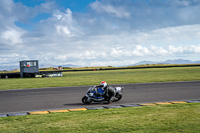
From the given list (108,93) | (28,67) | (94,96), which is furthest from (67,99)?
(28,67)

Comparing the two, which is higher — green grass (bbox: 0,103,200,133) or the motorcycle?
the motorcycle

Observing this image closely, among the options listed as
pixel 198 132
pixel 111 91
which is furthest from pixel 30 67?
pixel 198 132

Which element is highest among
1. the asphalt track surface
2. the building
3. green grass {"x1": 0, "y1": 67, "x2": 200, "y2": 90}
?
the building

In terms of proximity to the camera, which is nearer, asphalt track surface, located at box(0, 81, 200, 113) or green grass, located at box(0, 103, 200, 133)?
green grass, located at box(0, 103, 200, 133)

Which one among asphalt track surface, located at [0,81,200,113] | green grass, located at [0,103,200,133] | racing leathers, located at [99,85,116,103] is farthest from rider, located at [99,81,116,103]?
green grass, located at [0,103,200,133]

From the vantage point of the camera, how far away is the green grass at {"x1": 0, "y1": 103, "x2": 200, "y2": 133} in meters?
6.29

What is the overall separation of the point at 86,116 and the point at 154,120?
236cm

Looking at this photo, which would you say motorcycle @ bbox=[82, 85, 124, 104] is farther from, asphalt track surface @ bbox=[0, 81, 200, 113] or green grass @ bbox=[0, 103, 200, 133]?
green grass @ bbox=[0, 103, 200, 133]

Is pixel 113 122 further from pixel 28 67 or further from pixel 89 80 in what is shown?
pixel 28 67

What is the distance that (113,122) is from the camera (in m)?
7.09

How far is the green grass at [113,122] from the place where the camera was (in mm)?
6293

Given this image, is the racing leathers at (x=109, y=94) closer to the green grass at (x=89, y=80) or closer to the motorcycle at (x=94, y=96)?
the motorcycle at (x=94, y=96)

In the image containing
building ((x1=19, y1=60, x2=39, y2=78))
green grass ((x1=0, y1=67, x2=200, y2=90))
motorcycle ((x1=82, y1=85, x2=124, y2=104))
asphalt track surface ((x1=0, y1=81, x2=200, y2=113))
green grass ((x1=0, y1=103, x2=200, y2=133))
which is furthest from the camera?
building ((x1=19, y1=60, x2=39, y2=78))

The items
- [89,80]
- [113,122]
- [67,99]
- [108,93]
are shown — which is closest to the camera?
[113,122]
